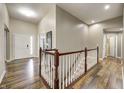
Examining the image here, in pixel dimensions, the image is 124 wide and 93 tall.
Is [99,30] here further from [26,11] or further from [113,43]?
[26,11]

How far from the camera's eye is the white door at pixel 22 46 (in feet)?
20.7

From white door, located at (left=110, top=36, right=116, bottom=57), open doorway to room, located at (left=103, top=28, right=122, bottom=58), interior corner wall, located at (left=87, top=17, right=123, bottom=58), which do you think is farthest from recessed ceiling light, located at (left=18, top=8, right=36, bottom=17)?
white door, located at (left=110, top=36, right=116, bottom=57)

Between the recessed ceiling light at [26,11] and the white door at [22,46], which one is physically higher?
the recessed ceiling light at [26,11]

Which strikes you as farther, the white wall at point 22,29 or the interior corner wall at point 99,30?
the interior corner wall at point 99,30

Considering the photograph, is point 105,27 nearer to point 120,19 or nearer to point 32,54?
point 120,19

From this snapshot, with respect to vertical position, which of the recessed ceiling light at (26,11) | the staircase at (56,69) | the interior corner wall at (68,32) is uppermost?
the recessed ceiling light at (26,11)

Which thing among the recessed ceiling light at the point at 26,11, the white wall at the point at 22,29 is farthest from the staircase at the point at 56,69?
Answer: the white wall at the point at 22,29

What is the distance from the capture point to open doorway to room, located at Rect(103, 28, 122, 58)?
8.09 m

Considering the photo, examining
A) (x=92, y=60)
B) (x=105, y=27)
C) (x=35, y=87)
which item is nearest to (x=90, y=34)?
(x=105, y=27)

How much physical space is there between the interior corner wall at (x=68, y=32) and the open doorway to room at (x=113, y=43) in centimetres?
254

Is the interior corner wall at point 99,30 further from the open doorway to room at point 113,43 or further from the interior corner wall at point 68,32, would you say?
the open doorway to room at point 113,43

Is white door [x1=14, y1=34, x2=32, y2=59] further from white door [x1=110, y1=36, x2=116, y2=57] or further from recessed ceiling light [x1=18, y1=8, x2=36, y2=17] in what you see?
white door [x1=110, y1=36, x2=116, y2=57]

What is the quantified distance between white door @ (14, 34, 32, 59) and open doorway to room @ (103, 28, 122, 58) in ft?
Result: 19.2

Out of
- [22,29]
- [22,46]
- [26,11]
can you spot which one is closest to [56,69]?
[26,11]
